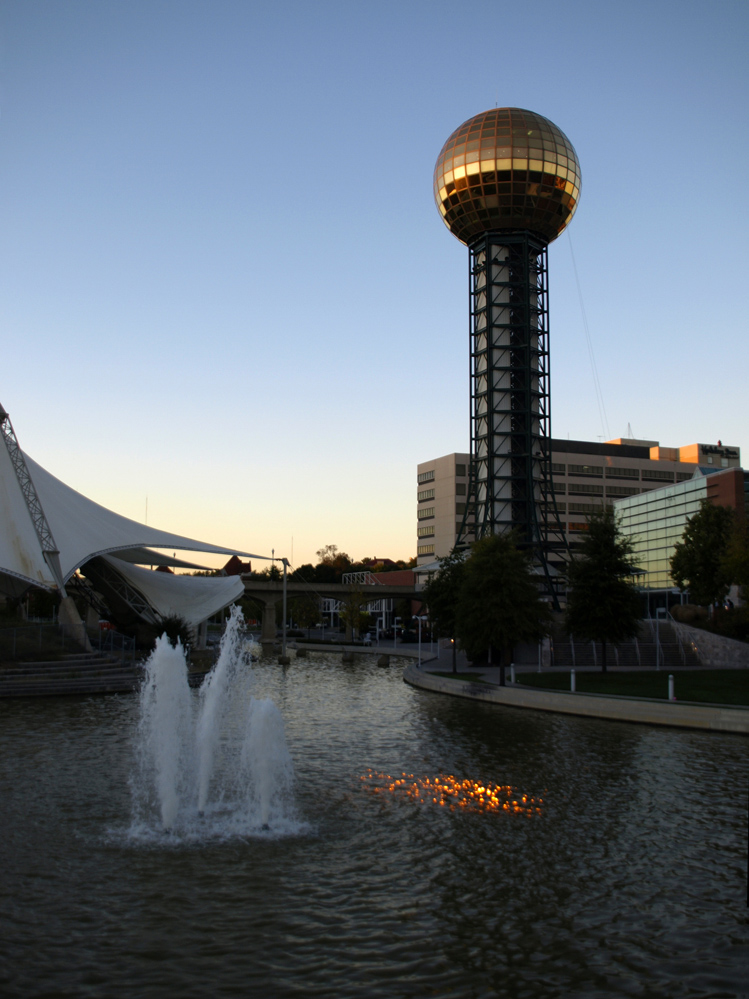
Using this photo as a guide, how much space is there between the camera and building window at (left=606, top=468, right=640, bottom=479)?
125 m

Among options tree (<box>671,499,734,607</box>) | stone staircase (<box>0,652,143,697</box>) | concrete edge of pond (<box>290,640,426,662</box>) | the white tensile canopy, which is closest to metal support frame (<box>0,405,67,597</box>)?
the white tensile canopy

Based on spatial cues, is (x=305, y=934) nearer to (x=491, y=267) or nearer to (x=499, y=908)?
(x=499, y=908)

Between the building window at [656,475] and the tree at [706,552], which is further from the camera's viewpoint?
the building window at [656,475]

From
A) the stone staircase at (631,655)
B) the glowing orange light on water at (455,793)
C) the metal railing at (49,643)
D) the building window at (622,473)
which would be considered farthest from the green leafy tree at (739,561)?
the building window at (622,473)

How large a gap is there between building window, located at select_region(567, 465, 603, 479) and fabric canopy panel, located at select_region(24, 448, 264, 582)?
77.7m

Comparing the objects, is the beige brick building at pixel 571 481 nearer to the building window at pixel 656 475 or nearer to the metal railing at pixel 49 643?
the building window at pixel 656 475

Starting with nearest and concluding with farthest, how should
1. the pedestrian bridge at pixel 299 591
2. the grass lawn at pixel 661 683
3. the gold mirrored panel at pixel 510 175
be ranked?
1. the grass lawn at pixel 661 683
2. the gold mirrored panel at pixel 510 175
3. the pedestrian bridge at pixel 299 591

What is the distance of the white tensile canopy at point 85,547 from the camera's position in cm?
4184

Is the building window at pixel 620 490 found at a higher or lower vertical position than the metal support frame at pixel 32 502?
higher

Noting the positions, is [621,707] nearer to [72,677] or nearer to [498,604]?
[498,604]

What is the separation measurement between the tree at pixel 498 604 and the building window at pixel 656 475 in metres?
96.3

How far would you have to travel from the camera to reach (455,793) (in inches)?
668

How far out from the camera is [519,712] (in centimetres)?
3052

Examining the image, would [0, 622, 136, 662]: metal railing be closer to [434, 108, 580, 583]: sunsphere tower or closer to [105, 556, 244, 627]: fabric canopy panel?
[105, 556, 244, 627]: fabric canopy panel
